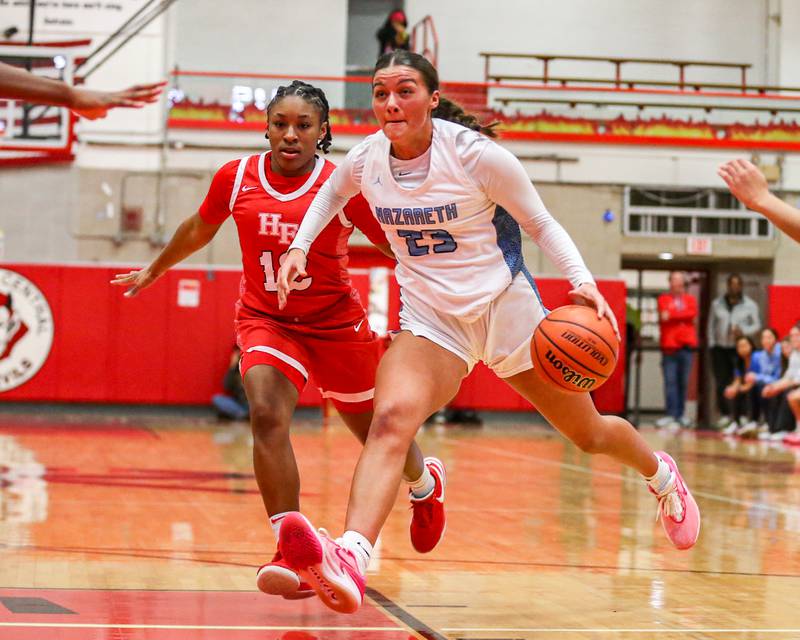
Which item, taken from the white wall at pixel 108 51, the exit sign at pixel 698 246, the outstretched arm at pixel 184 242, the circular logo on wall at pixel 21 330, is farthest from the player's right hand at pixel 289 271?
the exit sign at pixel 698 246

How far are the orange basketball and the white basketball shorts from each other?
0.66 feet

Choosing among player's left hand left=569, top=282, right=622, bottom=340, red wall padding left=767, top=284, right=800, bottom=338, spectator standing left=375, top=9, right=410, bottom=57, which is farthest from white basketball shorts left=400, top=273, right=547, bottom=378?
spectator standing left=375, top=9, right=410, bottom=57

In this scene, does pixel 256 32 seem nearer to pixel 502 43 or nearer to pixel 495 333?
pixel 502 43

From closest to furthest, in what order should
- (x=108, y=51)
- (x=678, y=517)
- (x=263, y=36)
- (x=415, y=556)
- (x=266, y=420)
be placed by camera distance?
(x=266, y=420)
(x=678, y=517)
(x=415, y=556)
(x=108, y=51)
(x=263, y=36)

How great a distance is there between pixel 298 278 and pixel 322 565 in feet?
5.14

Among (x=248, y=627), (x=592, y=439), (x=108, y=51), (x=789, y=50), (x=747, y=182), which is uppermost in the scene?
(x=789, y=50)

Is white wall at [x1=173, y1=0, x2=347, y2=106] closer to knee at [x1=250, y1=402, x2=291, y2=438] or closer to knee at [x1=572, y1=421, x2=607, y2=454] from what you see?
knee at [x1=250, y1=402, x2=291, y2=438]

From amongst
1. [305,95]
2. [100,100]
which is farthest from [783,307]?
[100,100]

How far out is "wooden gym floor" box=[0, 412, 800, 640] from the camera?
13.9 feet

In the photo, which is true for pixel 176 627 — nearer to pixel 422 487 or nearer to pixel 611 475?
pixel 422 487

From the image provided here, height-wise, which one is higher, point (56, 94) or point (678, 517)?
point (56, 94)

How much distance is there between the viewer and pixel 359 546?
3.89 m

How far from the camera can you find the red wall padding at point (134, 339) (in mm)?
17203

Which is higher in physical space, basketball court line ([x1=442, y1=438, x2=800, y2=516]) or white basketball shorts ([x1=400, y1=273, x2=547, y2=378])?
white basketball shorts ([x1=400, y1=273, x2=547, y2=378])
